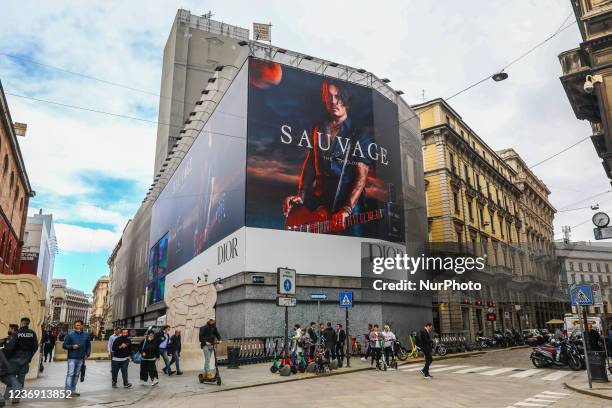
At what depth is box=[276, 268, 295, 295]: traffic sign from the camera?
14.9m

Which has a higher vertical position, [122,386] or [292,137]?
[292,137]

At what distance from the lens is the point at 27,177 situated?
44312 mm

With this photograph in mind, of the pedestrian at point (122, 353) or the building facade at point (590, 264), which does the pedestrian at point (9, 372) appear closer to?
the pedestrian at point (122, 353)

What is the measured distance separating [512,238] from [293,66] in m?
40.7

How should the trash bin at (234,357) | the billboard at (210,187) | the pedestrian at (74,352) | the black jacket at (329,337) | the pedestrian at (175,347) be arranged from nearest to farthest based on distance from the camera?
the pedestrian at (74,352) → the pedestrian at (175,347) → the black jacket at (329,337) → the trash bin at (234,357) → the billboard at (210,187)

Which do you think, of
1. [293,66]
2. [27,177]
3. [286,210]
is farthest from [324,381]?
[27,177]

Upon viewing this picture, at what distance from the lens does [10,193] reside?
38250mm

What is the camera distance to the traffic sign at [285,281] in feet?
48.9

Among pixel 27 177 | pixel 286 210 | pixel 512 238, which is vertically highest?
pixel 27 177

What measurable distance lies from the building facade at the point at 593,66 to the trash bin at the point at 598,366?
885cm

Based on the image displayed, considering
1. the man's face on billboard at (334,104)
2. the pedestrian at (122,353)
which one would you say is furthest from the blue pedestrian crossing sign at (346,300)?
the man's face on billboard at (334,104)

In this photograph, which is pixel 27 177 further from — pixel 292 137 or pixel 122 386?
pixel 122 386

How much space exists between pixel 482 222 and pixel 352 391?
133 ft

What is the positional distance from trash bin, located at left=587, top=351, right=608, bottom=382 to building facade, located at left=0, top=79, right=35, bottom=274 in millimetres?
32057
